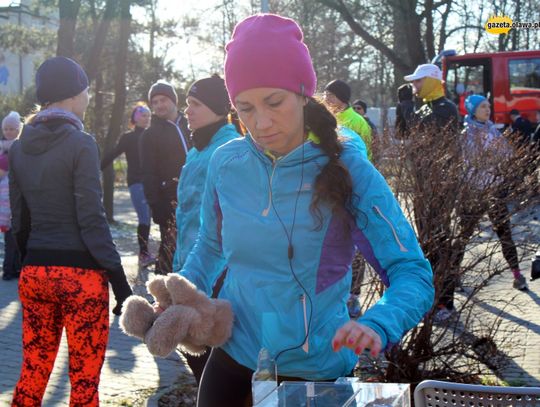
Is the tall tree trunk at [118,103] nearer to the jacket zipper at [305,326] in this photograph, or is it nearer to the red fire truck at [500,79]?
the red fire truck at [500,79]

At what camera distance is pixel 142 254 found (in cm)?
1070

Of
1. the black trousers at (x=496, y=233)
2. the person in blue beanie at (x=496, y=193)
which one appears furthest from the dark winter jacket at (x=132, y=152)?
the black trousers at (x=496, y=233)

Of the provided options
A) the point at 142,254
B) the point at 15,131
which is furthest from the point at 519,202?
the point at 15,131

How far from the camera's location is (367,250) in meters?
2.56

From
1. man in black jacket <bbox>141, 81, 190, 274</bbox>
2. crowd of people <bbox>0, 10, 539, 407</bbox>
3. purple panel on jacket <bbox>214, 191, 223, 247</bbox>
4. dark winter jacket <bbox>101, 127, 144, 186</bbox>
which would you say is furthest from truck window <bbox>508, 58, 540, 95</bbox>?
purple panel on jacket <bbox>214, 191, 223, 247</bbox>

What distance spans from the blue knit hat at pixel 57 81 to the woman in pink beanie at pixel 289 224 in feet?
5.62

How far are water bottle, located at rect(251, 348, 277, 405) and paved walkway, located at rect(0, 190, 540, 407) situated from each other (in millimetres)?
3475

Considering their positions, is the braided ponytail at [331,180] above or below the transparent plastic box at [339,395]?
above

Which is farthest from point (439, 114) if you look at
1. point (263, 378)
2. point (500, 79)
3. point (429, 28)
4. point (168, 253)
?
point (500, 79)

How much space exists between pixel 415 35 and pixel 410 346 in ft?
63.1

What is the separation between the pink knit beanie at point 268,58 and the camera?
2.68 meters

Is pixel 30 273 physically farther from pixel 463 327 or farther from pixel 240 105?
pixel 463 327

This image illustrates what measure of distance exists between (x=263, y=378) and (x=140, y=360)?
473 cm

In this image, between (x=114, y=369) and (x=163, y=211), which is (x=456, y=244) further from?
(x=163, y=211)
